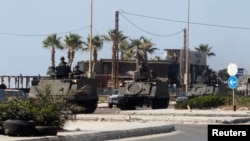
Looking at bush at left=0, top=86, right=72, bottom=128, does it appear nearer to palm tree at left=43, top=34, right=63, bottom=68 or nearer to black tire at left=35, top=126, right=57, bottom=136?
black tire at left=35, top=126, right=57, bottom=136

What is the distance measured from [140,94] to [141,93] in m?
0.09

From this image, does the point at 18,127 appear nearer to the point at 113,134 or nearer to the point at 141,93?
the point at 113,134

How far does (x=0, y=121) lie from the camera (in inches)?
662

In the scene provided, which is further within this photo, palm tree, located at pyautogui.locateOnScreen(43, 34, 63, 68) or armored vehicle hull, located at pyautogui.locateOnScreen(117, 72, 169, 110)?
palm tree, located at pyautogui.locateOnScreen(43, 34, 63, 68)

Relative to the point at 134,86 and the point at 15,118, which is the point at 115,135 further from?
the point at 134,86

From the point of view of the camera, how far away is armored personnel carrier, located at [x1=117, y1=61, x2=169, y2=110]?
4175cm

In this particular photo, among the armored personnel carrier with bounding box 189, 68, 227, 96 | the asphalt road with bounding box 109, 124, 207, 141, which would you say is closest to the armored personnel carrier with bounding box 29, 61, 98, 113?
the asphalt road with bounding box 109, 124, 207, 141

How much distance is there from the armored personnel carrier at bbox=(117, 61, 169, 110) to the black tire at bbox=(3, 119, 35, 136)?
25.5 m

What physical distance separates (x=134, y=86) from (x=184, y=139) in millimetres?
23325

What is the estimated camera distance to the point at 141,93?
41.8 meters

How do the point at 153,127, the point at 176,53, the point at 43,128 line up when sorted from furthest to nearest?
1. the point at 176,53
2. the point at 153,127
3. the point at 43,128

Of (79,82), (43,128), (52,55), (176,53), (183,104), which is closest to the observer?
(43,128)

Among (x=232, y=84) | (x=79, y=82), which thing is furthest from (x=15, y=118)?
(x=232, y=84)

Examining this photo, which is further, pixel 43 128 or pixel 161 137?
pixel 161 137
